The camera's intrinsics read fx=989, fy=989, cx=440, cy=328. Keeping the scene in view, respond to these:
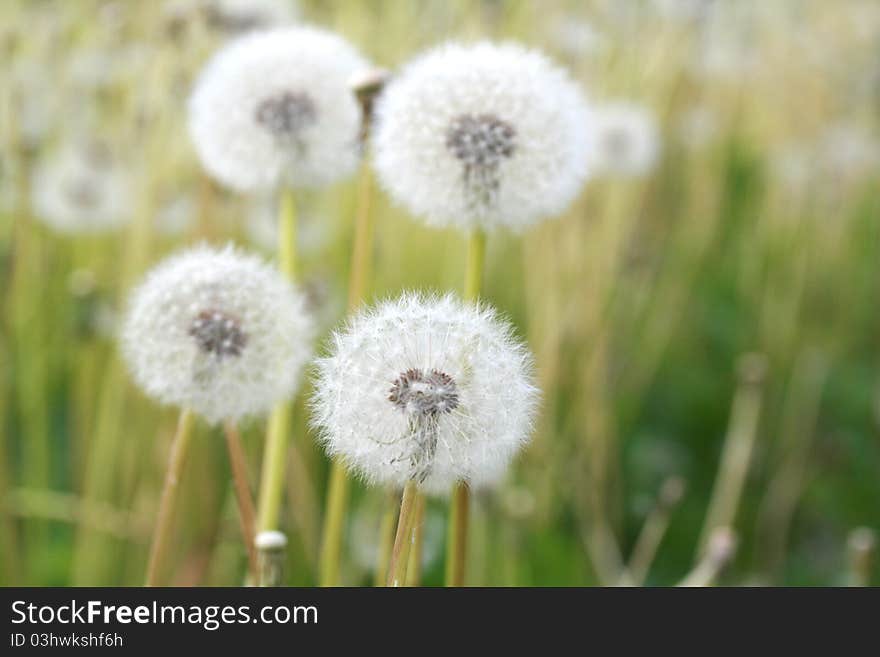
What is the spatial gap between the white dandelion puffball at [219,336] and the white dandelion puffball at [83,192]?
0.92 m

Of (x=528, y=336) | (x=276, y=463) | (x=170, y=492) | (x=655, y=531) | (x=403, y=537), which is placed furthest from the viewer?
(x=528, y=336)

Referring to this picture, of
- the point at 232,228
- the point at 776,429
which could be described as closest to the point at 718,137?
the point at 776,429

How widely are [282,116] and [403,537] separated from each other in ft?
1.34

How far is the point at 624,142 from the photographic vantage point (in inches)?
60.4

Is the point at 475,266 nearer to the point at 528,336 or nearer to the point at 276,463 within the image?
the point at 276,463

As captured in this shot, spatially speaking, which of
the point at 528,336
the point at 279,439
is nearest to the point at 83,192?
the point at 528,336

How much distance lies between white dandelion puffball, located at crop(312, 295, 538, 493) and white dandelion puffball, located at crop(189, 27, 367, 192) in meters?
0.29

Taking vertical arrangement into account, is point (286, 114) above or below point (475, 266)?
above

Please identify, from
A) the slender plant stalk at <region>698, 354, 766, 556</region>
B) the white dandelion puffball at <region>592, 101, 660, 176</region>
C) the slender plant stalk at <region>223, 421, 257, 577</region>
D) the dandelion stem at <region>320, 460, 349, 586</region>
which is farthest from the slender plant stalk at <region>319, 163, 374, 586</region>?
the white dandelion puffball at <region>592, 101, 660, 176</region>

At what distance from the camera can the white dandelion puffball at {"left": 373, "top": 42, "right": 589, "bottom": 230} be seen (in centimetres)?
65
